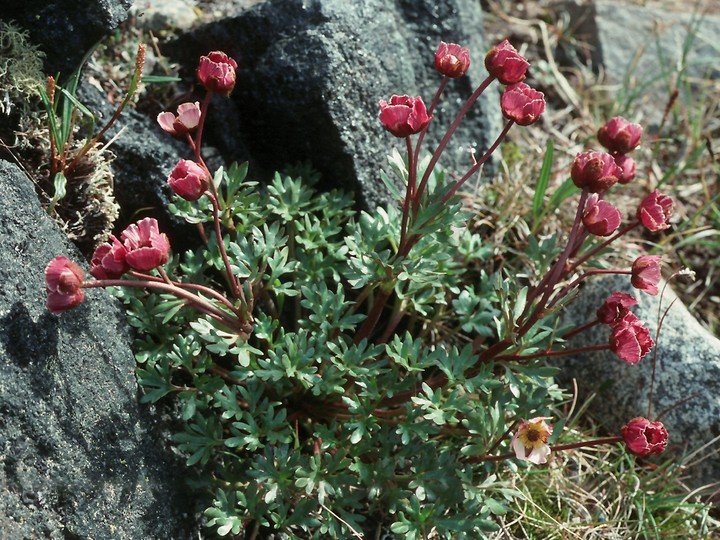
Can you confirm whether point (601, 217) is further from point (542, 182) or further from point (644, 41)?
point (644, 41)

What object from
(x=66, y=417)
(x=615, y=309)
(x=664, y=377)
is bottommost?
(x=664, y=377)

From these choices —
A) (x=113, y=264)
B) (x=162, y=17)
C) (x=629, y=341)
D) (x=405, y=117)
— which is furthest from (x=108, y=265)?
(x=162, y=17)

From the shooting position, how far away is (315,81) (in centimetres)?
334

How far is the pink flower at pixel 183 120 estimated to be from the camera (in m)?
2.61

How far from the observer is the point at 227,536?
288cm

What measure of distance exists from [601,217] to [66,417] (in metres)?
1.77

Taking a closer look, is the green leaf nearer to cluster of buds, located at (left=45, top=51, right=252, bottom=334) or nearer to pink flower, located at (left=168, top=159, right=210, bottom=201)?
cluster of buds, located at (left=45, top=51, right=252, bottom=334)

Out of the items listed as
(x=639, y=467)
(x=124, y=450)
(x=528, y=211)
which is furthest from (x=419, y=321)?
(x=124, y=450)

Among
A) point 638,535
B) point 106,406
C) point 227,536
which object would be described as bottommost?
point 638,535

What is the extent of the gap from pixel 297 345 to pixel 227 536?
734 millimetres

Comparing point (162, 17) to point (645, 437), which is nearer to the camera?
point (645, 437)

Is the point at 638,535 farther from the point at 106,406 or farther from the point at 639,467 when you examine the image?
the point at 106,406

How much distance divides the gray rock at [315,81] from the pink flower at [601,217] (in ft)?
3.58

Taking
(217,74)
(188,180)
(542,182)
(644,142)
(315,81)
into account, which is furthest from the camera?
(644,142)
